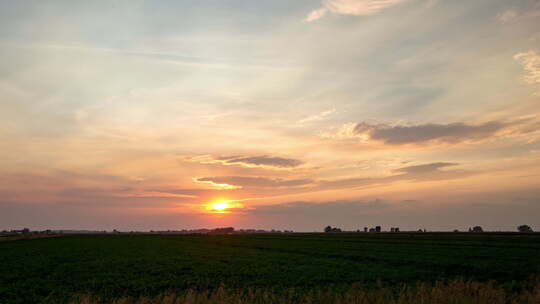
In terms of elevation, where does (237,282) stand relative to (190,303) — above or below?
below

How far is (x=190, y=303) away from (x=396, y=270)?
2474cm

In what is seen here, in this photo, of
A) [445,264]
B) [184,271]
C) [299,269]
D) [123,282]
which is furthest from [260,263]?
[445,264]

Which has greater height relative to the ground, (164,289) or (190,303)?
(190,303)

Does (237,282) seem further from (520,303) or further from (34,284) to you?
(520,303)

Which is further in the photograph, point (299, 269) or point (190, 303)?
point (299, 269)

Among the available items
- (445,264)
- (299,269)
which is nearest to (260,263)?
(299,269)

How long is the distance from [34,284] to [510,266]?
129 ft

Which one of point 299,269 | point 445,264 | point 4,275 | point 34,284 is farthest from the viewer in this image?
point 445,264

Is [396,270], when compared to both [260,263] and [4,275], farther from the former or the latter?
[4,275]

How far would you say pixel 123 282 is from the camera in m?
26.5

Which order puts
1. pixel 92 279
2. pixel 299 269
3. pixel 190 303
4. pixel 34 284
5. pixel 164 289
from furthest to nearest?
pixel 299 269, pixel 92 279, pixel 34 284, pixel 164 289, pixel 190 303

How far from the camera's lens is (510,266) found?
1362 inches

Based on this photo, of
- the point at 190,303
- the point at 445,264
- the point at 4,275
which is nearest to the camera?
the point at 190,303

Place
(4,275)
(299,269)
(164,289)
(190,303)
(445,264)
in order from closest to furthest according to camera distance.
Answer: (190,303) < (164,289) < (4,275) < (299,269) < (445,264)
